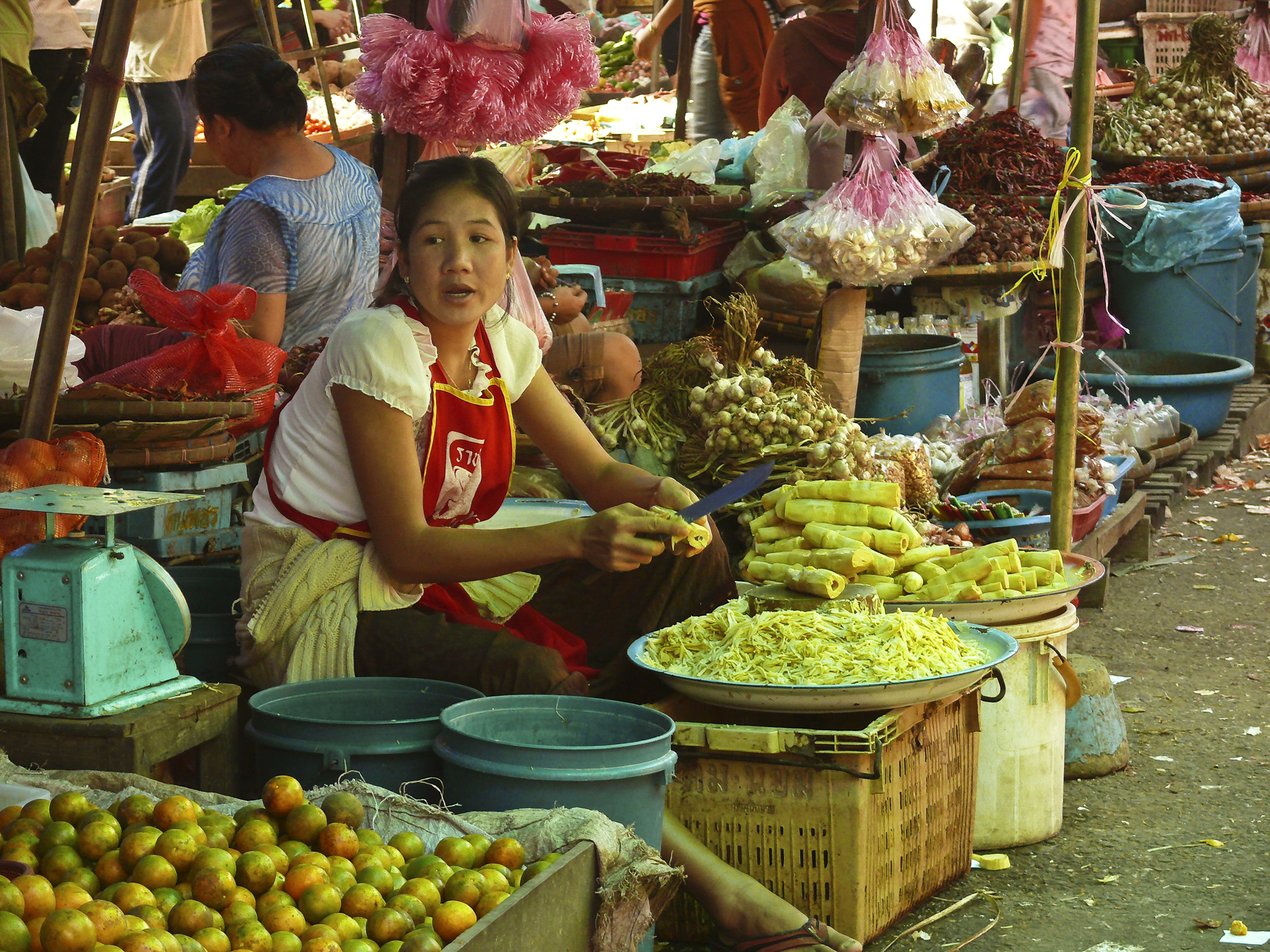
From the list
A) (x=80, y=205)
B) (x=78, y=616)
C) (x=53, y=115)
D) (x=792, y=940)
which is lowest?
(x=792, y=940)

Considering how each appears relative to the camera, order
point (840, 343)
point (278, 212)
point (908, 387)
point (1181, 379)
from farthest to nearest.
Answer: point (1181, 379) < point (908, 387) < point (840, 343) < point (278, 212)

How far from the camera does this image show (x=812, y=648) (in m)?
2.82

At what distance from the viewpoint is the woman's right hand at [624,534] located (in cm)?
254

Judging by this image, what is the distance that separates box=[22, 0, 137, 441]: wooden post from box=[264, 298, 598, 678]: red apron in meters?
0.46

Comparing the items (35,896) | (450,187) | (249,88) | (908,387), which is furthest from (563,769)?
(908,387)

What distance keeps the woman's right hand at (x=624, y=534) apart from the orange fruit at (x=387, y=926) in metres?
0.87

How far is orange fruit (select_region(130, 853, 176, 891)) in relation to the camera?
1896mm

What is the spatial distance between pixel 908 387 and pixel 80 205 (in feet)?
13.7

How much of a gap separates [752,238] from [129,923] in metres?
4.75

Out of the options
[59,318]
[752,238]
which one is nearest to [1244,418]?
[752,238]

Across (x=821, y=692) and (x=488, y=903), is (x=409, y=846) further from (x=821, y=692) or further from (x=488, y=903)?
(x=821, y=692)

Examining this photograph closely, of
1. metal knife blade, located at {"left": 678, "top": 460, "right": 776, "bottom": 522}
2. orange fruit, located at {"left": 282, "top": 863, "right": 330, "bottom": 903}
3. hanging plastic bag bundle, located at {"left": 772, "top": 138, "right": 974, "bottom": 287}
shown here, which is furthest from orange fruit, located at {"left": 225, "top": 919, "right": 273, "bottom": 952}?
hanging plastic bag bundle, located at {"left": 772, "top": 138, "right": 974, "bottom": 287}

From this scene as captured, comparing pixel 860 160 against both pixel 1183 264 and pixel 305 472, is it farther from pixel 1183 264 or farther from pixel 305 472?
pixel 1183 264

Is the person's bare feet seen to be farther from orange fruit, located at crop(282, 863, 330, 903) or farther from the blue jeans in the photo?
the blue jeans
